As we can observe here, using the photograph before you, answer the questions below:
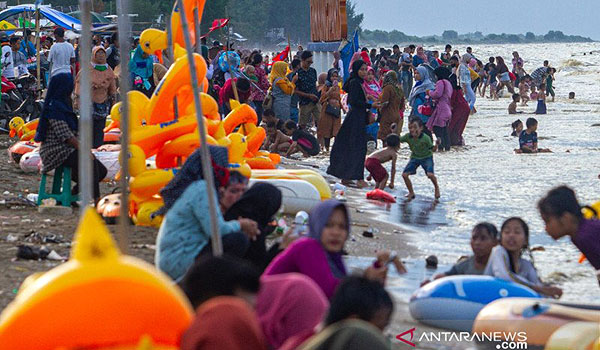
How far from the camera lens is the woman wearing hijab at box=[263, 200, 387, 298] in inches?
204

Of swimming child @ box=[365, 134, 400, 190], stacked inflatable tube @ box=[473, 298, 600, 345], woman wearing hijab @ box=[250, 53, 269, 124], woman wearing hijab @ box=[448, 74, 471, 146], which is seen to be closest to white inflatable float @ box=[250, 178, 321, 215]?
swimming child @ box=[365, 134, 400, 190]

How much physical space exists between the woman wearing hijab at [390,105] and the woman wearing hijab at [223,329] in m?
13.8

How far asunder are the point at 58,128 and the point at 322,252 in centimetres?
478

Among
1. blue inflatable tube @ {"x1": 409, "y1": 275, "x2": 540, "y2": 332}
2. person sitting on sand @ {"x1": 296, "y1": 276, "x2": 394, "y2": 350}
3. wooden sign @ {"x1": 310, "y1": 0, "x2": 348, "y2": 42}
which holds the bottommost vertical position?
blue inflatable tube @ {"x1": 409, "y1": 275, "x2": 540, "y2": 332}

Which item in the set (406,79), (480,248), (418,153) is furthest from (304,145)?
(406,79)

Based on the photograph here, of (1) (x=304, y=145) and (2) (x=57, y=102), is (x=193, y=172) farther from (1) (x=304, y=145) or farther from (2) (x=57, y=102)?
(1) (x=304, y=145)

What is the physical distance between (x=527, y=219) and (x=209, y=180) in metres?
6.90

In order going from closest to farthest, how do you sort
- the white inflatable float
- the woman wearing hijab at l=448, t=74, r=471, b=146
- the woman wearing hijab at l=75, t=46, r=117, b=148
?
the white inflatable float, the woman wearing hijab at l=75, t=46, r=117, b=148, the woman wearing hijab at l=448, t=74, r=471, b=146

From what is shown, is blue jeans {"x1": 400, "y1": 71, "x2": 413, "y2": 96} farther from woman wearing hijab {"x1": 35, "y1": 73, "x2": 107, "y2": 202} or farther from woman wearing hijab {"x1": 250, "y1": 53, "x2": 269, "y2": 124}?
woman wearing hijab {"x1": 35, "y1": 73, "x2": 107, "y2": 202}

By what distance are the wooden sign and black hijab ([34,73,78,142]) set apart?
18.8m

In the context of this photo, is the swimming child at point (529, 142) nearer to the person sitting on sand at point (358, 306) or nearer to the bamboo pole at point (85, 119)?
the bamboo pole at point (85, 119)

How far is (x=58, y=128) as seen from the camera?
9422 mm

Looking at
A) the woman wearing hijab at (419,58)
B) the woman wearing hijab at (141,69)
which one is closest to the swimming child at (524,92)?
the woman wearing hijab at (419,58)

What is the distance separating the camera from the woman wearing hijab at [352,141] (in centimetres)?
1319
